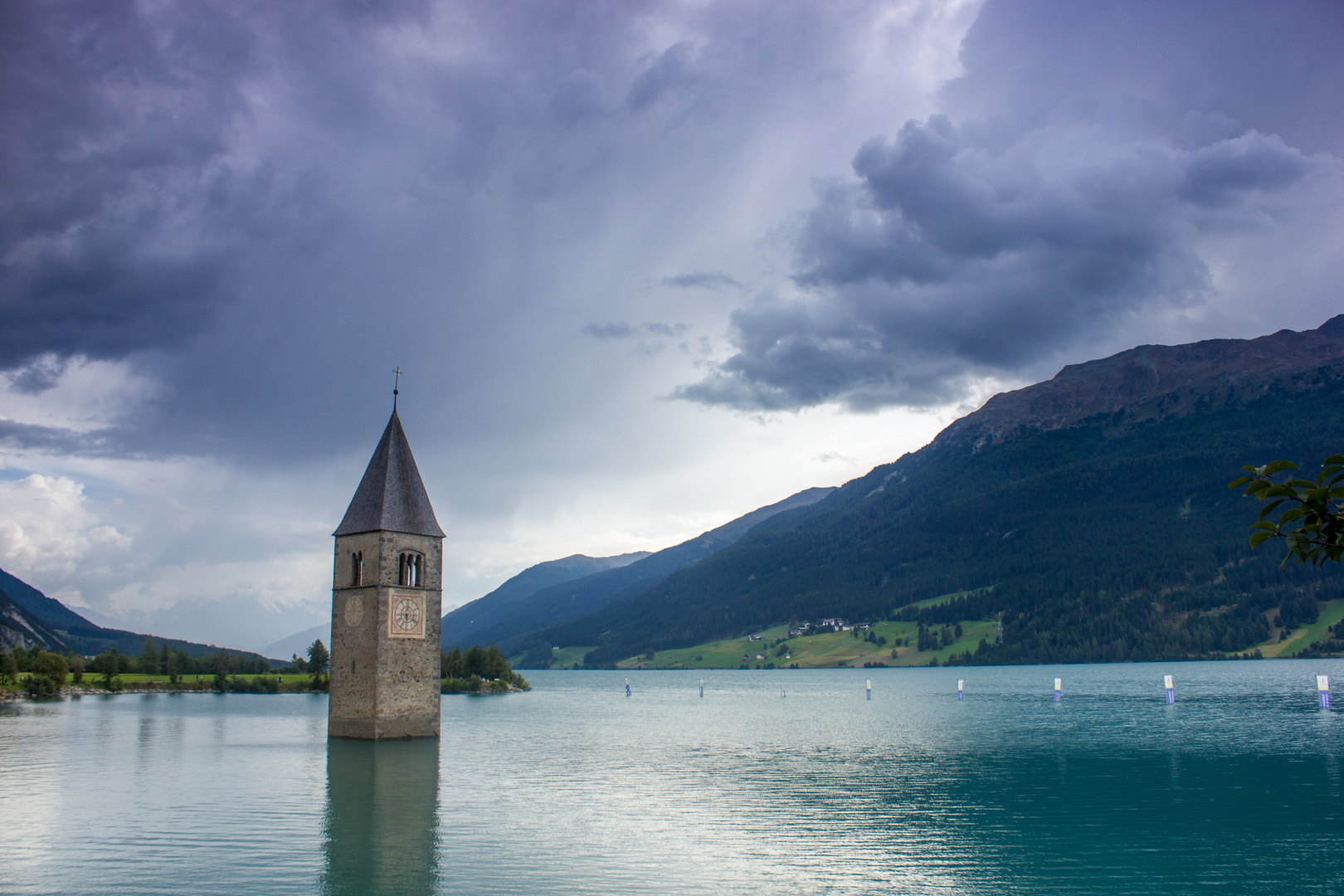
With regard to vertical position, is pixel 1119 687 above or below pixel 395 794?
below

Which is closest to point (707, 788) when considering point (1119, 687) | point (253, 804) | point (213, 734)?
point (253, 804)

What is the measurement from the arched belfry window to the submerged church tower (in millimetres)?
52

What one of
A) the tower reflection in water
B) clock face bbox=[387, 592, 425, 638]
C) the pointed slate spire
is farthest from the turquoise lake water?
the pointed slate spire

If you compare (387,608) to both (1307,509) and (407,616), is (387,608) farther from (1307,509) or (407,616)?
(1307,509)

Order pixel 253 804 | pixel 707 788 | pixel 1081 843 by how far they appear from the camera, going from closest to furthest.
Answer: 1. pixel 1081 843
2. pixel 253 804
3. pixel 707 788

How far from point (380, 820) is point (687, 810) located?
1136 cm

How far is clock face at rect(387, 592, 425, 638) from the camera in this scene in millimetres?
52062

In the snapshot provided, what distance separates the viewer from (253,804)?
3412 cm

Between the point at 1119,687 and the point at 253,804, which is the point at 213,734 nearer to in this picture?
the point at 253,804

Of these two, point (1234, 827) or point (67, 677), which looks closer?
point (1234, 827)

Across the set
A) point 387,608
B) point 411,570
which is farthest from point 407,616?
point 411,570

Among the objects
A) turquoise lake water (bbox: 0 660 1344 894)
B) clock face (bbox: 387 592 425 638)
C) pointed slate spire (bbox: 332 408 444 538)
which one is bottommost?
turquoise lake water (bbox: 0 660 1344 894)

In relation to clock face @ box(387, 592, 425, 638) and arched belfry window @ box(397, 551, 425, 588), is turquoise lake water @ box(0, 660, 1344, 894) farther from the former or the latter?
arched belfry window @ box(397, 551, 425, 588)

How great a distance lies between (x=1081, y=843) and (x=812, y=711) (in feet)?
228
